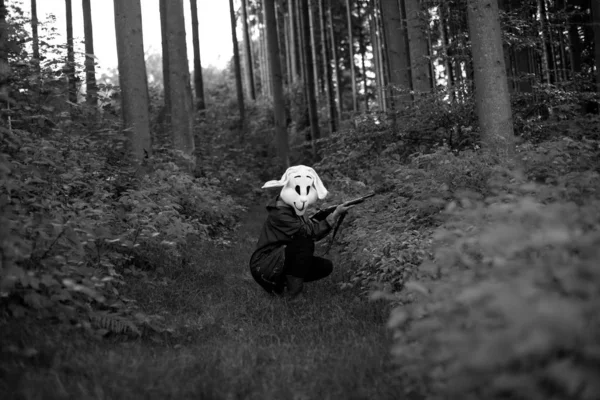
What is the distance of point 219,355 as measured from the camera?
3.96 metres

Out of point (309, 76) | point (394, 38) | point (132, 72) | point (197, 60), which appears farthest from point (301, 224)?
point (197, 60)

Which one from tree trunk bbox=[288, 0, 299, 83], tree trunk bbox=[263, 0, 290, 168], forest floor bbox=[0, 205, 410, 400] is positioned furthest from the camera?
tree trunk bbox=[288, 0, 299, 83]

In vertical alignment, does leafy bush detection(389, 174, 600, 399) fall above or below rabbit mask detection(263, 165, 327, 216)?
below

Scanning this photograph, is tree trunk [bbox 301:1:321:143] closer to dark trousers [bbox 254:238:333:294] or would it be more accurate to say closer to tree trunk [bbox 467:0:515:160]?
tree trunk [bbox 467:0:515:160]

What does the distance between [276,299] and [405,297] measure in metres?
1.95

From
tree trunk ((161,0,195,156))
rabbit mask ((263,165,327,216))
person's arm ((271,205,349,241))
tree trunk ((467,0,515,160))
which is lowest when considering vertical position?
person's arm ((271,205,349,241))

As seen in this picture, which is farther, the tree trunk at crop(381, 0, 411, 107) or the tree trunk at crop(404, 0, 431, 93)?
the tree trunk at crop(381, 0, 411, 107)

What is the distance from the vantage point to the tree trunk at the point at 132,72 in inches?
407

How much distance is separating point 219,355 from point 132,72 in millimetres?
7772

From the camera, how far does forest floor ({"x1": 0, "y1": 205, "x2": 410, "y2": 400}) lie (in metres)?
3.18

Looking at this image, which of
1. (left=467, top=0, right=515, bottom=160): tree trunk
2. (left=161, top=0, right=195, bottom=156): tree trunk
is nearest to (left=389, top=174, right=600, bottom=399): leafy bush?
(left=467, top=0, right=515, bottom=160): tree trunk

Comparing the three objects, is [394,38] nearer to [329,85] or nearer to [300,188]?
[300,188]

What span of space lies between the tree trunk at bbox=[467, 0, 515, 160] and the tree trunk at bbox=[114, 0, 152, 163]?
599cm

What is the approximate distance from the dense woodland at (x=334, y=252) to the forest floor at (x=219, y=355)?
0.02 meters
